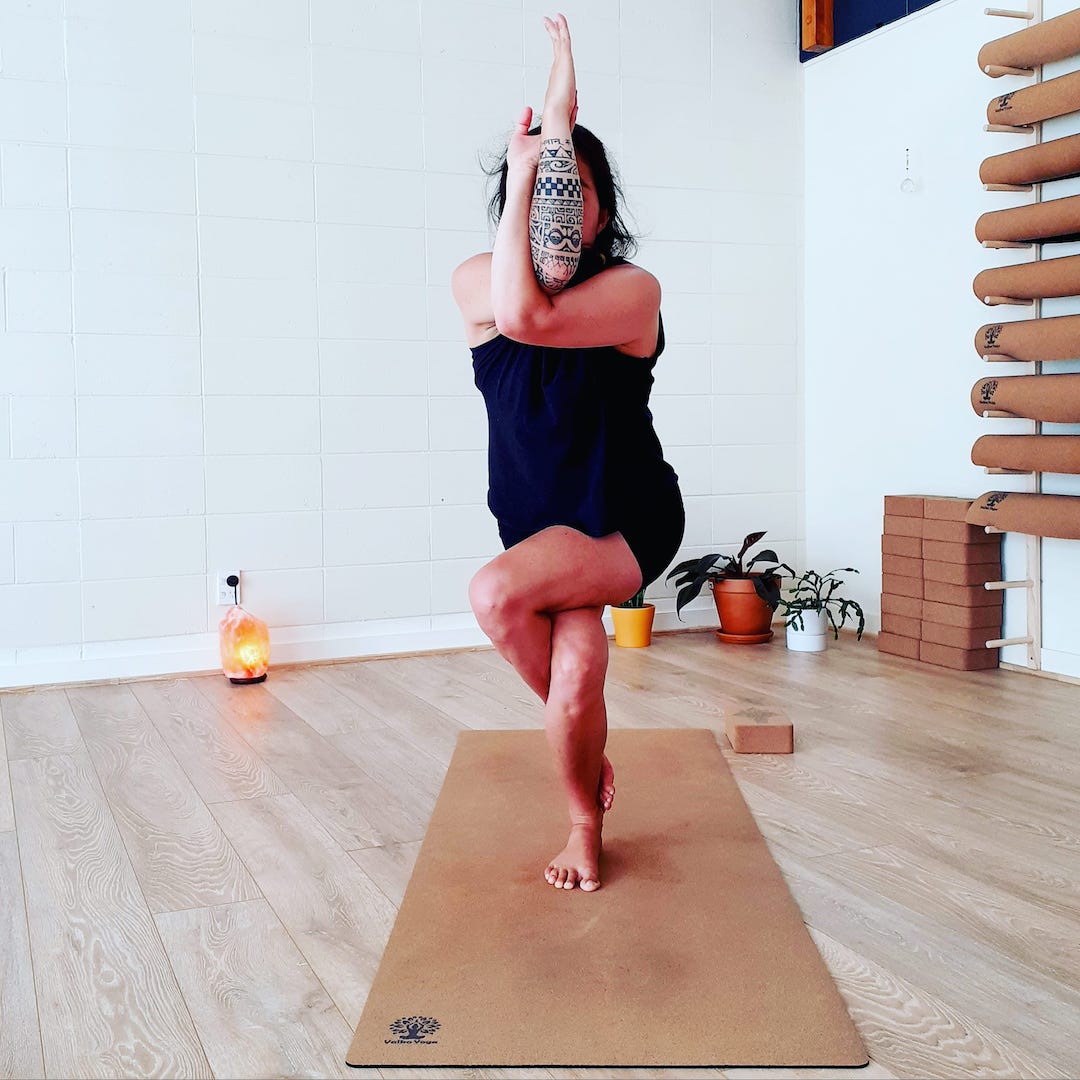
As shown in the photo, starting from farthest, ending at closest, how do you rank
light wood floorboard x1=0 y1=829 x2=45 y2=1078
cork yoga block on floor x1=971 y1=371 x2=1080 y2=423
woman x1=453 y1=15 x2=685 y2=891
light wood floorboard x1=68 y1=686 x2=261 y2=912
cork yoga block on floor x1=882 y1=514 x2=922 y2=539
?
1. cork yoga block on floor x1=882 y1=514 x2=922 y2=539
2. cork yoga block on floor x1=971 y1=371 x2=1080 y2=423
3. light wood floorboard x1=68 y1=686 x2=261 y2=912
4. woman x1=453 y1=15 x2=685 y2=891
5. light wood floorboard x1=0 y1=829 x2=45 y2=1078

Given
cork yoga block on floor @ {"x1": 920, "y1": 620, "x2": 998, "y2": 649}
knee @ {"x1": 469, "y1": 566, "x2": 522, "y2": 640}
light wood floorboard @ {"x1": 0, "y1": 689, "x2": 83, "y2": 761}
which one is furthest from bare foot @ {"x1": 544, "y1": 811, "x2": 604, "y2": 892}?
cork yoga block on floor @ {"x1": 920, "y1": 620, "x2": 998, "y2": 649}

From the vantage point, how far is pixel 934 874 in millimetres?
2131

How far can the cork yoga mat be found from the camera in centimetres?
153

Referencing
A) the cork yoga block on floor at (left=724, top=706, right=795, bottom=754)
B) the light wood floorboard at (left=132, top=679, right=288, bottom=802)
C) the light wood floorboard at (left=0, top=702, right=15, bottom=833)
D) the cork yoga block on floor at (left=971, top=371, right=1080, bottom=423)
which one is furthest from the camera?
the cork yoga block on floor at (left=971, top=371, right=1080, bottom=423)

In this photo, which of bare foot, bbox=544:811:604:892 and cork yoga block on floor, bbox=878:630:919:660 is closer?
bare foot, bbox=544:811:604:892

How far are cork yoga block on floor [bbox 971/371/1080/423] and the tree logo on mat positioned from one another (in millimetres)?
2681

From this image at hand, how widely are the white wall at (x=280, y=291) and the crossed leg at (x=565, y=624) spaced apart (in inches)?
93.1

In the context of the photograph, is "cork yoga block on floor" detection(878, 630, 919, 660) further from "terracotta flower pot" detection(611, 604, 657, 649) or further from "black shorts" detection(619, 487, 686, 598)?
"black shorts" detection(619, 487, 686, 598)

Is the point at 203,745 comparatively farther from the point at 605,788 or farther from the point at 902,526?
the point at 902,526

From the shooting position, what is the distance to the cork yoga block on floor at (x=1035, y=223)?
3.43m

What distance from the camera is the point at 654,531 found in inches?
Result: 82.7

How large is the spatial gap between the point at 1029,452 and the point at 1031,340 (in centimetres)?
34

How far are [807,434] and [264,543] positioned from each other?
236 centimetres

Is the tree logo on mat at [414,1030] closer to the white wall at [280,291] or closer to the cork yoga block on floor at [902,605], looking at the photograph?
the white wall at [280,291]
